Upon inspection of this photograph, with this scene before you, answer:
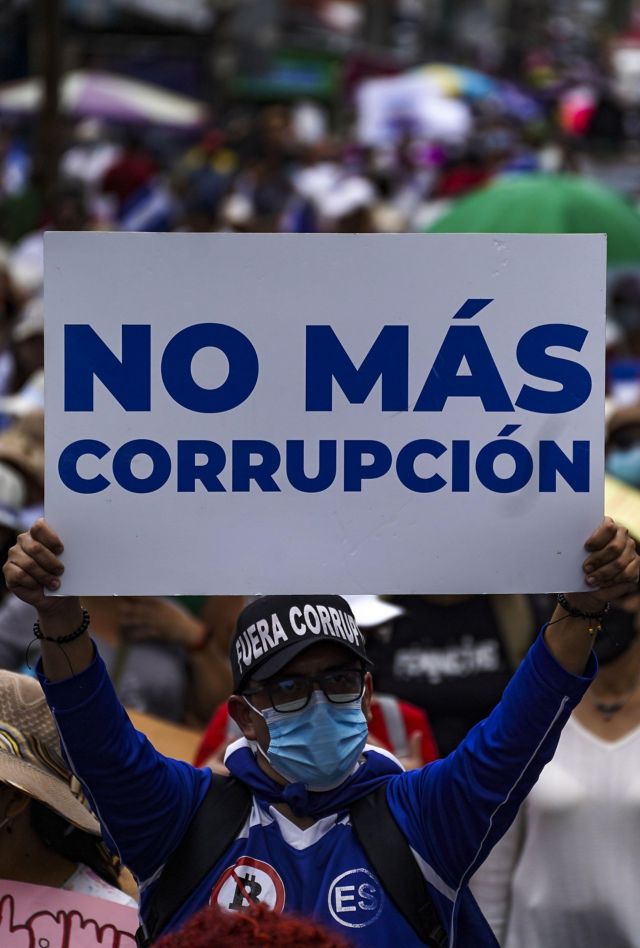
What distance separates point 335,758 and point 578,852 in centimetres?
128

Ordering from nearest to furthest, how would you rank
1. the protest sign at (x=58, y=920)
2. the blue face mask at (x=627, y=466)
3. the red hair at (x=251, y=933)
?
the red hair at (x=251, y=933) → the protest sign at (x=58, y=920) → the blue face mask at (x=627, y=466)

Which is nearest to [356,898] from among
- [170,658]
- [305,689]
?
[305,689]

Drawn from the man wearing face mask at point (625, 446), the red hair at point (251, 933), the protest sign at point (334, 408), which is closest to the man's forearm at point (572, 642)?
the protest sign at point (334, 408)

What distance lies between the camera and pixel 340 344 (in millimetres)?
3100

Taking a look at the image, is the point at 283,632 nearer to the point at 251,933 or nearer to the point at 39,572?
the point at 39,572

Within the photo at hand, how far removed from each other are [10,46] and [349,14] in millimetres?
24732

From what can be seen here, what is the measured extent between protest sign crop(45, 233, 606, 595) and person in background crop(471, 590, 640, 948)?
1110 mm

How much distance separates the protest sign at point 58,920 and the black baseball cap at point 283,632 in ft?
1.82

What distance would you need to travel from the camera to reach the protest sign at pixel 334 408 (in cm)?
306

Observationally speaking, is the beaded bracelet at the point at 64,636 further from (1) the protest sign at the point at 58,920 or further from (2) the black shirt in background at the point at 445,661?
(2) the black shirt in background at the point at 445,661

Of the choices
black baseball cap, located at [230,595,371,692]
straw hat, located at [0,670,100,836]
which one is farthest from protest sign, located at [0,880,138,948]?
black baseball cap, located at [230,595,371,692]

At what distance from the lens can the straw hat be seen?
332 cm

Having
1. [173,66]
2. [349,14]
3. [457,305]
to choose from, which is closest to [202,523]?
[457,305]

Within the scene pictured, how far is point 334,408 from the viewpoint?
310 cm
